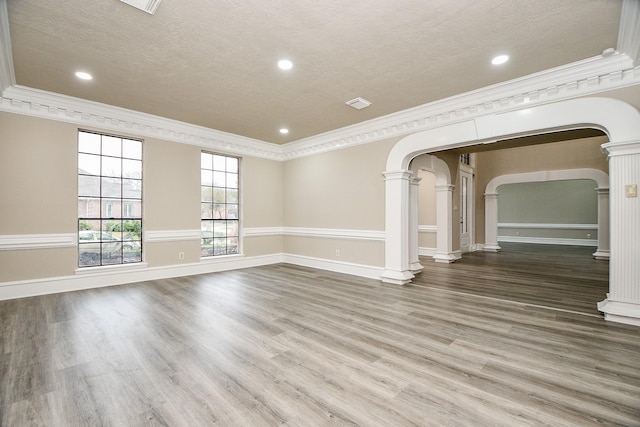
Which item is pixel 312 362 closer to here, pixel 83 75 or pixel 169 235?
pixel 169 235

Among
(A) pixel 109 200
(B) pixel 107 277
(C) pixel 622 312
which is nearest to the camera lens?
(C) pixel 622 312

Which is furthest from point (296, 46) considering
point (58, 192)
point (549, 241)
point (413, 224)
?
point (549, 241)

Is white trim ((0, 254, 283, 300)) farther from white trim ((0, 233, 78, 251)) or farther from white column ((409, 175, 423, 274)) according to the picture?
white column ((409, 175, 423, 274))

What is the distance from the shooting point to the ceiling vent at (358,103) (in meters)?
4.25

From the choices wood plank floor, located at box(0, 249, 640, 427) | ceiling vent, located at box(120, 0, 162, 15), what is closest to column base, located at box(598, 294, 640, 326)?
wood plank floor, located at box(0, 249, 640, 427)

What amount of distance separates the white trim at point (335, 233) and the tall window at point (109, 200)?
3202 millimetres

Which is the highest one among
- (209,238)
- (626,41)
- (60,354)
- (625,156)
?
(626,41)

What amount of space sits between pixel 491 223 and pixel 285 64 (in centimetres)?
893

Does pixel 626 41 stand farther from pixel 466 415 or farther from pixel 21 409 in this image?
pixel 21 409

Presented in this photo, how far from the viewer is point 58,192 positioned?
168 inches

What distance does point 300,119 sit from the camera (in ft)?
16.8

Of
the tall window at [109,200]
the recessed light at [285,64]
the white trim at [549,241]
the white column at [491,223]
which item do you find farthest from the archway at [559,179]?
the tall window at [109,200]

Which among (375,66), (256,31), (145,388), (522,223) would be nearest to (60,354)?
(145,388)

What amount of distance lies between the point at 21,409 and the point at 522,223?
14810 mm
